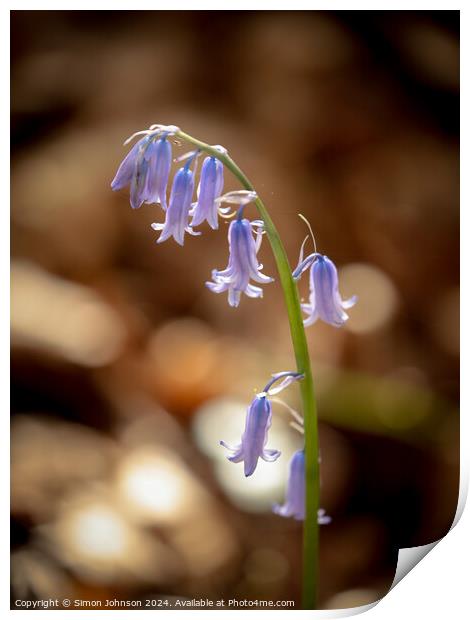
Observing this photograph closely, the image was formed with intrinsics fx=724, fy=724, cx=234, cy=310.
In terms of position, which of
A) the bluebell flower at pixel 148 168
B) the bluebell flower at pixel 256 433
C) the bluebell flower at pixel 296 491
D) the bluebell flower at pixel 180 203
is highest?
the bluebell flower at pixel 148 168

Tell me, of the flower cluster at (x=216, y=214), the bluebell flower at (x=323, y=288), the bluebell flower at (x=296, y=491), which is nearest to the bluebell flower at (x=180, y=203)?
the flower cluster at (x=216, y=214)

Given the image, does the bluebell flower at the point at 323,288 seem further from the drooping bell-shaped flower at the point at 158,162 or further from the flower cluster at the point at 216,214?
the drooping bell-shaped flower at the point at 158,162

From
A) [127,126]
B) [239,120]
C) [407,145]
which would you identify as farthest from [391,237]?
[127,126]

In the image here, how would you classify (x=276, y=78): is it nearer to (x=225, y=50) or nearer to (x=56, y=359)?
(x=225, y=50)

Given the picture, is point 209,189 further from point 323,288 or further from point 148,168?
point 323,288

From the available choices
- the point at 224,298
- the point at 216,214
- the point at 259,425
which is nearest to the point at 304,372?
the point at 259,425

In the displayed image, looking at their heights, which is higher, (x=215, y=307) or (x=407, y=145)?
(x=407, y=145)
